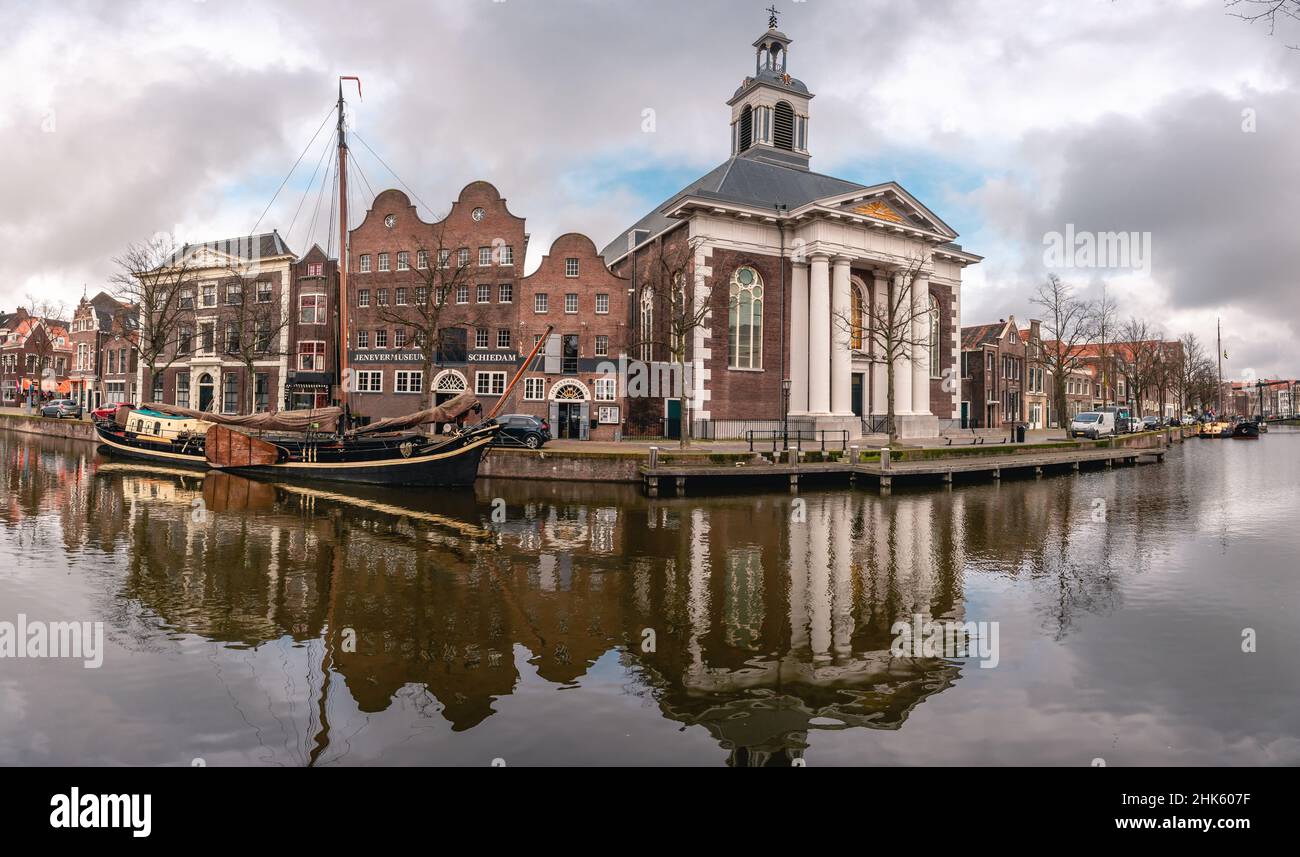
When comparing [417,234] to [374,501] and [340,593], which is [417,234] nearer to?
[374,501]

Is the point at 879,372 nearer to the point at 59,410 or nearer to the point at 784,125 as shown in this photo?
the point at 784,125

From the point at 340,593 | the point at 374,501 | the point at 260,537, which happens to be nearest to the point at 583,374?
the point at 374,501

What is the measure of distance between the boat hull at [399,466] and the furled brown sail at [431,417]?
951 mm

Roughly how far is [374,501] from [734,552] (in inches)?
542

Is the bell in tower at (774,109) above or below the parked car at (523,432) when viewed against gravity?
above

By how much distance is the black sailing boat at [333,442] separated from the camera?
26312 mm

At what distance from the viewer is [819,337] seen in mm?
40219

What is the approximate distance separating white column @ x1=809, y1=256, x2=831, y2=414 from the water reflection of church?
66.8 feet

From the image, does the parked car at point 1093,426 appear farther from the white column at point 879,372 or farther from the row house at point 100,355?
the row house at point 100,355

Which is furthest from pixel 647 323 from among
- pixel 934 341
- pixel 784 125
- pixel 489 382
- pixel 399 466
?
pixel 399 466

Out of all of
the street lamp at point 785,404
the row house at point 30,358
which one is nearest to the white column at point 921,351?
the street lamp at point 785,404
